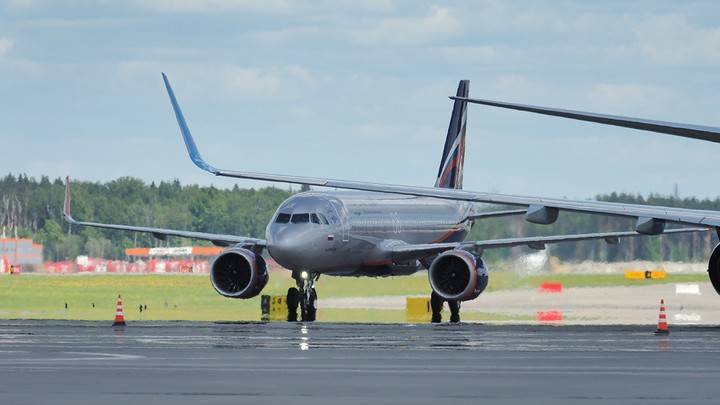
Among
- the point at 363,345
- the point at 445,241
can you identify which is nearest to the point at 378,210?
the point at 445,241

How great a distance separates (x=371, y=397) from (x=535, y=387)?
234 cm

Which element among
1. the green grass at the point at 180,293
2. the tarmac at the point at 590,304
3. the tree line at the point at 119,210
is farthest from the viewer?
the tree line at the point at 119,210

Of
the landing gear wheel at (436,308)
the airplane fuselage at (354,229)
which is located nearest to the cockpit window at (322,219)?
the airplane fuselage at (354,229)

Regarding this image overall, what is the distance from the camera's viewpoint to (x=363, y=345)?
30422 mm

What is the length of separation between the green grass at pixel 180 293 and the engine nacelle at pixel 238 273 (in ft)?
25.9

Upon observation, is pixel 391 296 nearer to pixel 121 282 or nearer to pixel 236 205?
pixel 121 282

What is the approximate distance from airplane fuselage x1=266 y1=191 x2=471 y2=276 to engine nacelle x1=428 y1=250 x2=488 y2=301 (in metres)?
3.04

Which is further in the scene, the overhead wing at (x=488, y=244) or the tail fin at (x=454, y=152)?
the tail fin at (x=454, y=152)

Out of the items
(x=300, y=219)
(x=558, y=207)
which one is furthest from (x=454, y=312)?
(x=558, y=207)

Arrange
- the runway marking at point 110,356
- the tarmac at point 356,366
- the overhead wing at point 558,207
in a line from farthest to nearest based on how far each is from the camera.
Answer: the overhead wing at point 558,207, the runway marking at point 110,356, the tarmac at point 356,366

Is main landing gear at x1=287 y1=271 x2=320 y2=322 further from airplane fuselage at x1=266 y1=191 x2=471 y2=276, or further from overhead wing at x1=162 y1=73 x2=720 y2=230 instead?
overhead wing at x1=162 y1=73 x2=720 y2=230

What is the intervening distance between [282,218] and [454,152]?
32.2ft

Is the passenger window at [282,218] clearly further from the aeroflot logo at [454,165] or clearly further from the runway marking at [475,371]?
the runway marking at [475,371]

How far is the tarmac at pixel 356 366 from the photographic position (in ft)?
64.6
